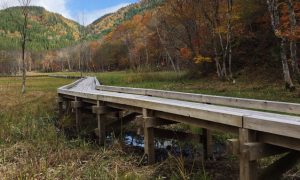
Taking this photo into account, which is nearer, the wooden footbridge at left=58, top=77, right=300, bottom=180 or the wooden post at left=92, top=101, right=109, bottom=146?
the wooden footbridge at left=58, top=77, right=300, bottom=180

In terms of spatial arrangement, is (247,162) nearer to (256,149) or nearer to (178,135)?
(256,149)

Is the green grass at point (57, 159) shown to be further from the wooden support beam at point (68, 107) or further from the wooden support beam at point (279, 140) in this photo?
the wooden support beam at point (68, 107)

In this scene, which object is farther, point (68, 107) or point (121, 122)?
point (68, 107)

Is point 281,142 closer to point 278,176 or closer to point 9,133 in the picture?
point 278,176

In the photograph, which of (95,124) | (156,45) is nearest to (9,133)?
(95,124)

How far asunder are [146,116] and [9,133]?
14.2ft

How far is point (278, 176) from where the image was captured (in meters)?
5.70

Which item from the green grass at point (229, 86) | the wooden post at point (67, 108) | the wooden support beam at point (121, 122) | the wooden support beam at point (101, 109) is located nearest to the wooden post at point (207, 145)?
the wooden support beam at point (121, 122)

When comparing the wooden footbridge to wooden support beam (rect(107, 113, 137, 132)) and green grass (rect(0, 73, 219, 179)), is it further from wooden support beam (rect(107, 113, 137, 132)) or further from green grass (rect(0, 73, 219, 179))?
green grass (rect(0, 73, 219, 179))

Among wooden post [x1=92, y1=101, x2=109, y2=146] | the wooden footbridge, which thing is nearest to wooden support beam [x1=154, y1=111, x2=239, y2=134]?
the wooden footbridge

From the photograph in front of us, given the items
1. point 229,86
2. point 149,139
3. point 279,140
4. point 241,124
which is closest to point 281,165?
point 279,140

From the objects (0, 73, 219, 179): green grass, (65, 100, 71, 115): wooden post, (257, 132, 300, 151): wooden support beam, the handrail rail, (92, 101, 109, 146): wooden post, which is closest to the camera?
(257, 132, 300, 151): wooden support beam

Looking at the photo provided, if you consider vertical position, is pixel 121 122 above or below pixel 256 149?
below

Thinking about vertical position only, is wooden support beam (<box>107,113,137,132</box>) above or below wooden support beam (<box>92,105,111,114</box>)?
below
